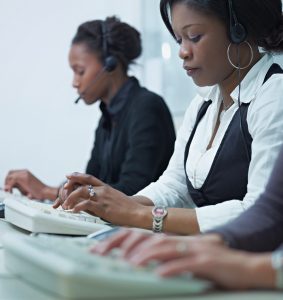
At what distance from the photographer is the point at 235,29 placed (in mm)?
1541

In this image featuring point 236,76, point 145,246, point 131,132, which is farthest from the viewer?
point 131,132

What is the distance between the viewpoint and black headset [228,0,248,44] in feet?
5.06

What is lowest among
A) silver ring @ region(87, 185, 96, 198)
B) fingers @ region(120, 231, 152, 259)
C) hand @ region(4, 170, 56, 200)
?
hand @ region(4, 170, 56, 200)

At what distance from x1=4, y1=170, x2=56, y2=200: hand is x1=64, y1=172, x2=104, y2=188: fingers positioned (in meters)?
0.72

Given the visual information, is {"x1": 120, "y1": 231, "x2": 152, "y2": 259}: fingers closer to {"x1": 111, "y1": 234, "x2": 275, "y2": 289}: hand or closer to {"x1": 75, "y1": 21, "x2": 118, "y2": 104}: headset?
{"x1": 111, "y1": 234, "x2": 275, "y2": 289}: hand

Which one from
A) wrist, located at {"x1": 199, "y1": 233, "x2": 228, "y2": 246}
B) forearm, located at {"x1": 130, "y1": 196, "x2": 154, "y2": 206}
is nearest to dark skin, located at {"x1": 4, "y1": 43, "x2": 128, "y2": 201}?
forearm, located at {"x1": 130, "y1": 196, "x2": 154, "y2": 206}

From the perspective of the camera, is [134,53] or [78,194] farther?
[134,53]

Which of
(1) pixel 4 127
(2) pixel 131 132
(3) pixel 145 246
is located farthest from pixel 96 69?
(3) pixel 145 246

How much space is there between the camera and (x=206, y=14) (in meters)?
1.56

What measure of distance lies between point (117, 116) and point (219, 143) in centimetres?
96

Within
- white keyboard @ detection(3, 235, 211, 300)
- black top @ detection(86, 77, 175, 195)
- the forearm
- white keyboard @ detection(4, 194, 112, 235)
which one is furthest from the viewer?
black top @ detection(86, 77, 175, 195)

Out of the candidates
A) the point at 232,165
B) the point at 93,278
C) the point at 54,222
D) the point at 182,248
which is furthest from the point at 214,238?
the point at 232,165

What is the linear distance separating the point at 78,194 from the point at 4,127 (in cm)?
186

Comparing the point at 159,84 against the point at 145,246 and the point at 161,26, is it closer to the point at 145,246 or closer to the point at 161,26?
the point at 161,26
